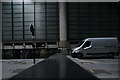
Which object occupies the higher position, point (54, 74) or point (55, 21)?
point (55, 21)

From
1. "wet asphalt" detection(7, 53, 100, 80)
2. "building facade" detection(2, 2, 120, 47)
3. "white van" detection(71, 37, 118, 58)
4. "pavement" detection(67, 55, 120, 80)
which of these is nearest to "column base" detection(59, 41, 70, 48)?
"building facade" detection(2, 2, 120, 47)

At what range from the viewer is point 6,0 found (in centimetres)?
5744

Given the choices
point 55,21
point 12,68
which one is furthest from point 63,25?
point 12,68

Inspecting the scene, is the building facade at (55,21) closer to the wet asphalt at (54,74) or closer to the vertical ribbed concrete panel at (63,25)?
the vertical ribbed concrete panel at (63,25)

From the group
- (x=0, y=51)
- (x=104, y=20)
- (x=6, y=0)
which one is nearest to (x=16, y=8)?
(x=6, y=0)

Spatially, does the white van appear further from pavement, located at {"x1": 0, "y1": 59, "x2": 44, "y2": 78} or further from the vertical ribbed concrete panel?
the vertical ribbed concrete panel

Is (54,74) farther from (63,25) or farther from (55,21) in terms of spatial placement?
(55,21)

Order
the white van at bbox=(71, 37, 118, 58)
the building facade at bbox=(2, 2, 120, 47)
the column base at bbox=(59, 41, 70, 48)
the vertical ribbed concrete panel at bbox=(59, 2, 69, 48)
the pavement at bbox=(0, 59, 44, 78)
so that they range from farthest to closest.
→ the building facade at bbox=(2, 2, 120, 47) < the column base at bbox=(59, 41, 70, 48) < the vertical ribbed concrete panel at bbox=(59, 2, 69, 48) < the white van at bbox=(71, 37, 118, 58) < the pavement at bbox=(0, 59, 44, 78)

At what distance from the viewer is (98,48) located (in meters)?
37.6

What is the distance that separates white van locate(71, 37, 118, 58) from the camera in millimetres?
37625

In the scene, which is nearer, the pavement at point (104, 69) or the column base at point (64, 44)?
the pavement at point (104, 69)

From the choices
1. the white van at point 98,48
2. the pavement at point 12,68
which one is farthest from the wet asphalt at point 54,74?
the white van at point 98,48

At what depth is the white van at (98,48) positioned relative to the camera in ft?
123

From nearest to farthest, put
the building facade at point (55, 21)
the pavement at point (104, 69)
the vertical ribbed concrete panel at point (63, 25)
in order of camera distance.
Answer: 1. the pavement at point (104, 69)
2. the vertical ribbed concrete panel at point (63, 25)
3. the building facade at point (55, 21)
